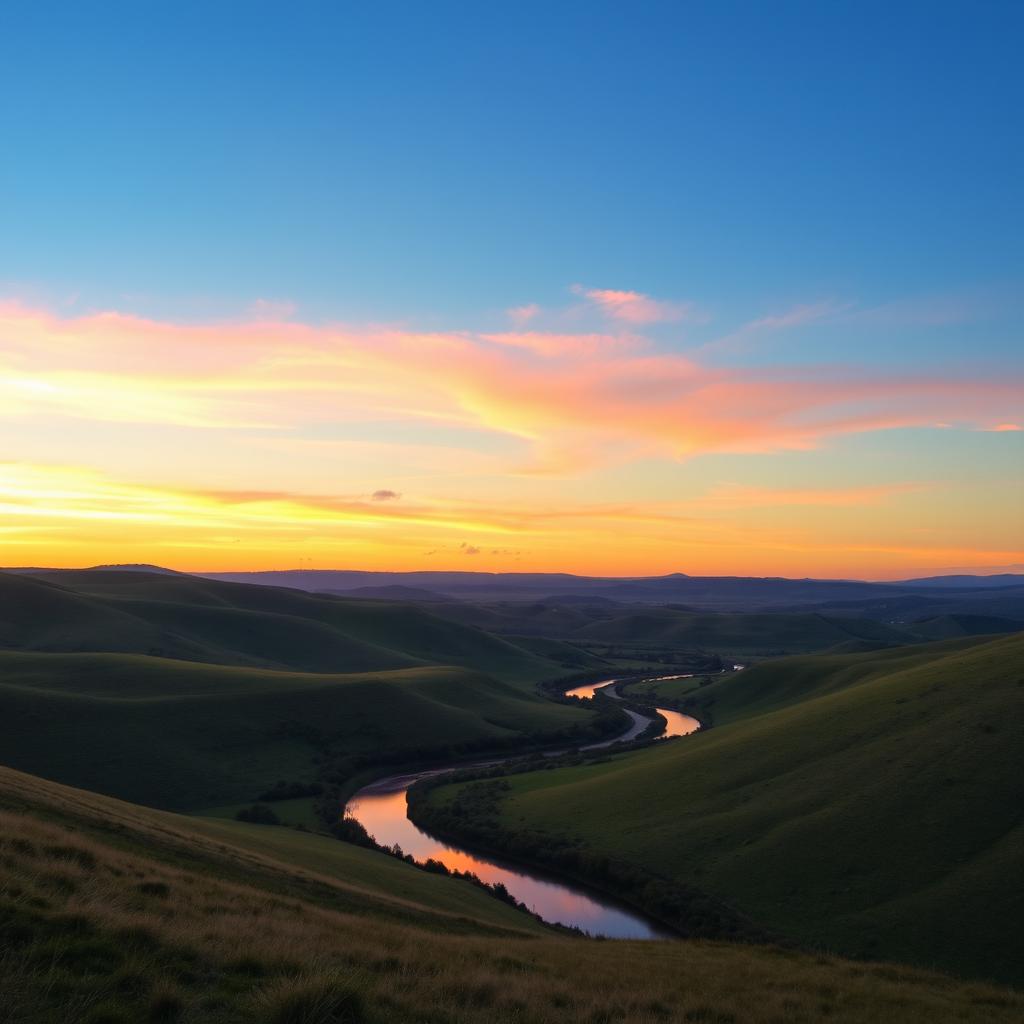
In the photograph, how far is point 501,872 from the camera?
57.3 meters

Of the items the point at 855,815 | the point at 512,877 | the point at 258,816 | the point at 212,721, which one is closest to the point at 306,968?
the point at 855,815

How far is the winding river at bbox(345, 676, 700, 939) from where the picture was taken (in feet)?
151

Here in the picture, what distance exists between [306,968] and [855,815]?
46.5m

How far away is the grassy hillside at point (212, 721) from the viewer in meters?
74.6

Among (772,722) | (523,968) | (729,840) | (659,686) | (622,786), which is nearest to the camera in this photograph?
(523,968)

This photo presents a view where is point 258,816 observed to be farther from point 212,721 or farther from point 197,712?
point 197,712

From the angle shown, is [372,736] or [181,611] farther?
[181,611]

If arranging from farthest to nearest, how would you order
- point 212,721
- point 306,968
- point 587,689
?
1. point 587,689
2. point 212,721
3. point 306,968

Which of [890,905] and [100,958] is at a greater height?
[100,958]

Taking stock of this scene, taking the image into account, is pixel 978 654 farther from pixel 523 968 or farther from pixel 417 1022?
pixel 417 1022

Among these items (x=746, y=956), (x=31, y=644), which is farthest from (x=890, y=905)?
(x=31, y=644)

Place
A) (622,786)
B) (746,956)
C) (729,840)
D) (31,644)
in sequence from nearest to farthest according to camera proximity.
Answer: (746,956), (729,840), (622,786), (31,644)

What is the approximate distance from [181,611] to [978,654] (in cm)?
17241

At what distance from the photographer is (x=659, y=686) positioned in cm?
17125
